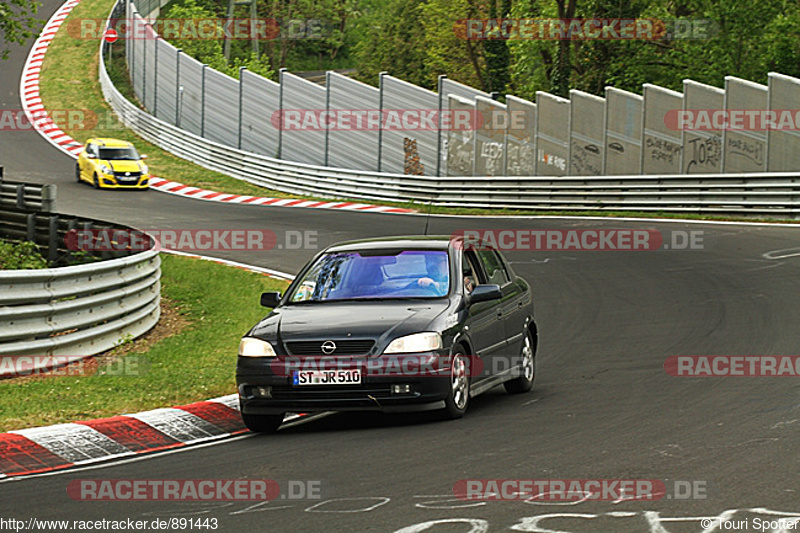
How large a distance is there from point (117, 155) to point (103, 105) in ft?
51.4

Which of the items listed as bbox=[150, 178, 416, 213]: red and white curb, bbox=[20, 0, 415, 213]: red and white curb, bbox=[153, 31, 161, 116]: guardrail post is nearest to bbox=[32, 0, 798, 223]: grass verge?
bbox=[20, 0, 415, 213]: red and white curb

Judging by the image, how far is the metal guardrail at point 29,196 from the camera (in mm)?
20938

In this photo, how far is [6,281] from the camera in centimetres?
1295

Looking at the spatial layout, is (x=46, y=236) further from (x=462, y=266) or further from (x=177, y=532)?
(x=177, y=532)

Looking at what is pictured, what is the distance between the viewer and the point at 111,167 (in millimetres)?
39469

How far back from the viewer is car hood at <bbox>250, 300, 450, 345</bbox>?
9.85 meters

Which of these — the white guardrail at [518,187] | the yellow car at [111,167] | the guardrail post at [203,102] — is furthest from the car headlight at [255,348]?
the guardrail post at [203,102]

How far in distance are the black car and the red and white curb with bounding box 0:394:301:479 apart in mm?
576

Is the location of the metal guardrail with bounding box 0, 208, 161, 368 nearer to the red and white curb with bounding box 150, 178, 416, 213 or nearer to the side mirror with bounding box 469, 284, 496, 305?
the side mirror with bounding box 469, 284, 496, 305

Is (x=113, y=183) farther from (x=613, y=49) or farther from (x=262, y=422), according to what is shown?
(x=262, y=422)

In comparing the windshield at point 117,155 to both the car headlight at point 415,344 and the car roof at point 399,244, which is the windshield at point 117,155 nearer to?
the car roof at point 399,244

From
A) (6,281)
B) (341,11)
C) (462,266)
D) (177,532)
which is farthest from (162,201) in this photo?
(341,11)

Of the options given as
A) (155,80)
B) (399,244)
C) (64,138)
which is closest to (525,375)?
(399,244)

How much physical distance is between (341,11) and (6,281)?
100 m
